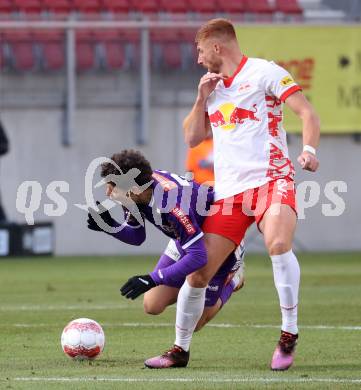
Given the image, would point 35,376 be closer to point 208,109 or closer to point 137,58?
point 208,109

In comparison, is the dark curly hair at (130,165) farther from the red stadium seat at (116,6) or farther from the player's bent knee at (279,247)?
the red stadium seat at (116,6)

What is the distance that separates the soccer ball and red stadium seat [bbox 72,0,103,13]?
13.4 metres

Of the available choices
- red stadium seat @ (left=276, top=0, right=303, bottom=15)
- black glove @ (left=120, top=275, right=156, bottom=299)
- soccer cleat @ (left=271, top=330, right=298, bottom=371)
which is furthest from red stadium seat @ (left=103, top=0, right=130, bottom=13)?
soccer cleat @ (left=271, top=330, right=298, bottom=371)

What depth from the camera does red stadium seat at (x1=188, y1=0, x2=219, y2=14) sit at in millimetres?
21078

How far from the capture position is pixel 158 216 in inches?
292

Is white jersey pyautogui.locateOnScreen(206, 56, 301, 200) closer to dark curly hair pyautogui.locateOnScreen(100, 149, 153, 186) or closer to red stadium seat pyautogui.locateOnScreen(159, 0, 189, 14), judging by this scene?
dark curly hair pyautogui.locateOnScreen(100, 149, 153, 186)

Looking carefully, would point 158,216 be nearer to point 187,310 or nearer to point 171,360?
point 187,310

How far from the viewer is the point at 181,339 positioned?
24.7 feet

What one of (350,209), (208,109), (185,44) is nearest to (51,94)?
(185,44)

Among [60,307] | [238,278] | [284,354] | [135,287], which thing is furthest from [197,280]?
[60,307]

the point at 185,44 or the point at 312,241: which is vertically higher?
the point at 185,44

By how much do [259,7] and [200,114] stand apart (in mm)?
13987

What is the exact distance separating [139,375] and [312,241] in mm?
13840

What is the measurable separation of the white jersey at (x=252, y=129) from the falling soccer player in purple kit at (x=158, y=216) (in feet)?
0.80
